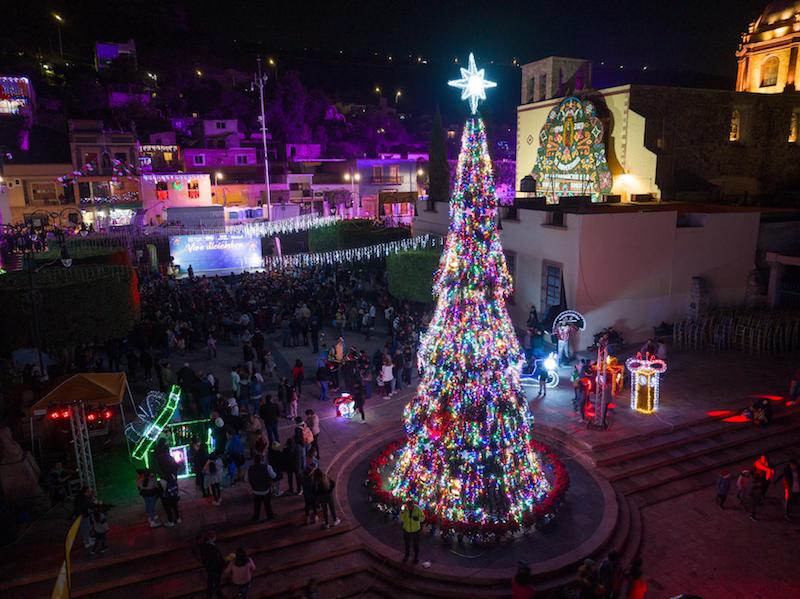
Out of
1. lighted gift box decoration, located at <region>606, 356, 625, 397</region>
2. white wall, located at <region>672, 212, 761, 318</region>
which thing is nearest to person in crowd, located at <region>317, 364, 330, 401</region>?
lighted gift box decoration, located at <region>606, 356, 625, 397</region>

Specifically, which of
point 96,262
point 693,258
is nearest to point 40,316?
point 96,262

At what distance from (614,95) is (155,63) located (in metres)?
54.2

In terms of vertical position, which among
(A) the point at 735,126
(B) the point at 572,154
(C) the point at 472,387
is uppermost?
(A) the point at 735,126

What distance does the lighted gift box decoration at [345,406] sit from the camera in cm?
1397

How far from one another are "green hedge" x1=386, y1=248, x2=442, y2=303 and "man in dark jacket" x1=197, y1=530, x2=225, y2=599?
51.4ft

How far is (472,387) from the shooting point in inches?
365

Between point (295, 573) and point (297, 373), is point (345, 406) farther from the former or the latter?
point (295, 573)

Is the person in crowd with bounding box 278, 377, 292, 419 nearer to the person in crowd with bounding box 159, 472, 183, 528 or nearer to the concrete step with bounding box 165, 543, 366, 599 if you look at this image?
the person in crowd with bounding box 159, 472, 183, 528

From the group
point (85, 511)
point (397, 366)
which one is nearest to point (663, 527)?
point (397, 366)

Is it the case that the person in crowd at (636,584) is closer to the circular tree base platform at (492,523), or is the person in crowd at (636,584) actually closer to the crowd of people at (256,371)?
the circular tree base platform at (492,523)

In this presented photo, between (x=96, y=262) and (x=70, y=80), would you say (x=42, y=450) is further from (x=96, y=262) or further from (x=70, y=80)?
(x=70, y=80)

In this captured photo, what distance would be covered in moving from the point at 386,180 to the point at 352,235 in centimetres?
2266

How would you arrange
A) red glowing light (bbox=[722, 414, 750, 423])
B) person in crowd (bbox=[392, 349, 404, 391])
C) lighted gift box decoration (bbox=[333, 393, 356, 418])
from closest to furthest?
red glowing light (bbox=[722, 414, 750, 423]) → lighted gift box decoration (bbox=[333, 393, 356, 418]) → person in crowd (bbox=[392, 349, 404, 391])

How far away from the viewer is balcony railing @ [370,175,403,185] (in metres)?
53.4
